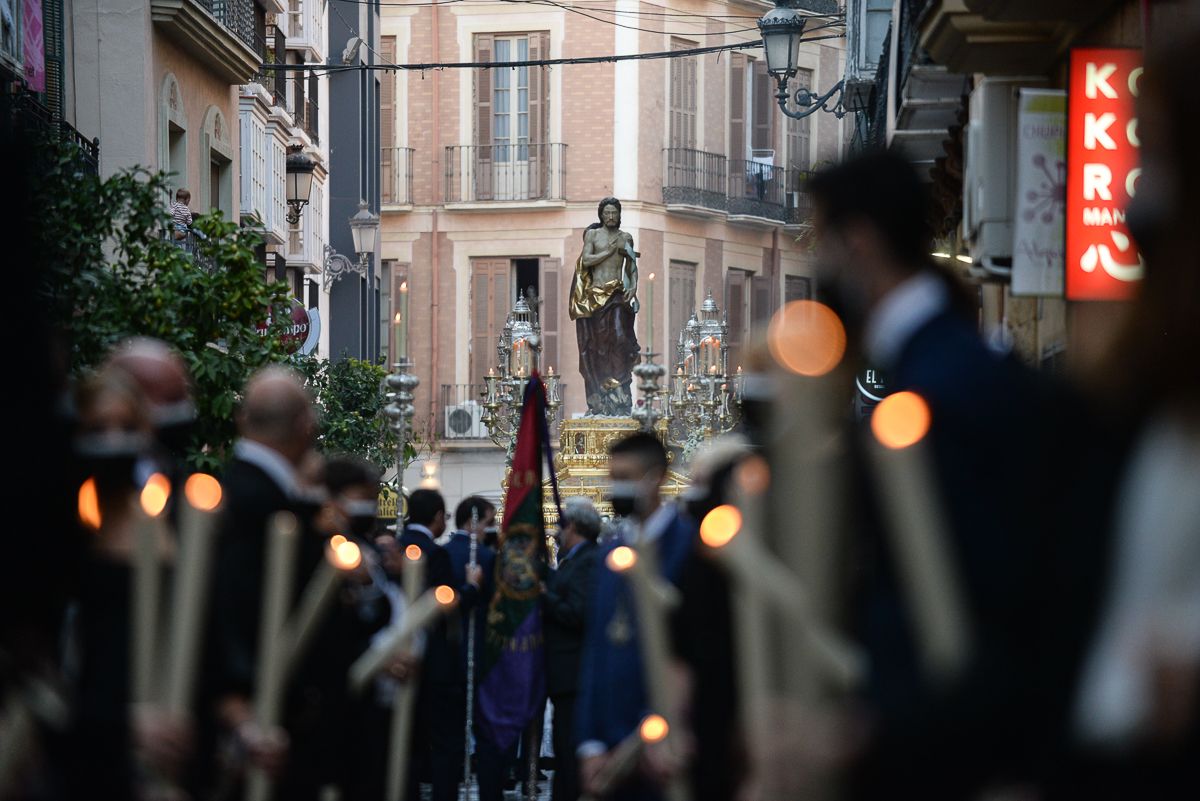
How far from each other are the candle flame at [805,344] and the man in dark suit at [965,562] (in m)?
0.14

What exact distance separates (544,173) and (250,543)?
40.9 meters

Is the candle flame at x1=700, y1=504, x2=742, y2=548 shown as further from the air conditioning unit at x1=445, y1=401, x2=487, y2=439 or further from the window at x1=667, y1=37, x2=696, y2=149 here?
the window at x1=667, y1=37, x2=696, y2=149

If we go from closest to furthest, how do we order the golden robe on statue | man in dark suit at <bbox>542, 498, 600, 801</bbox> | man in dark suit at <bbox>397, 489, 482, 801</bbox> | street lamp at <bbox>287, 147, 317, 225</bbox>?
man in dark suit at <bbox>397, 489, 482, 801</bbox>, man in dark suit at <bbox>542, 498, 600, 801</bbox>, the golden robe on statue, street lamp at <bbox>287, 147, 317, 225</bbox>

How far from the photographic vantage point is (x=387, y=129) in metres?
47.9

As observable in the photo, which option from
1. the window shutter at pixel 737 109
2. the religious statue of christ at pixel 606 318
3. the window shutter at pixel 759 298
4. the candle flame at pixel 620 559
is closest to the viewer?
the candle flame at pixel 620 559

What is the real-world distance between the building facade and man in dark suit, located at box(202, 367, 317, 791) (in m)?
38.9

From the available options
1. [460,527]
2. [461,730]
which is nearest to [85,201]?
[460,527]

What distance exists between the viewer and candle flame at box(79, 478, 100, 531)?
16.3 ft

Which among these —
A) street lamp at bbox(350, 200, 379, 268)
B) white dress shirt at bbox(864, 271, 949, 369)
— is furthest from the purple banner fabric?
street lamp at bbox(350, 200, 379, 268)

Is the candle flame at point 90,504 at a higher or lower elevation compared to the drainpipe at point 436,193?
lower

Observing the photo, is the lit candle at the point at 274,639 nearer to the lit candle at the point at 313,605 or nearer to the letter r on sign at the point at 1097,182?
the lit candle at the point at 313,605

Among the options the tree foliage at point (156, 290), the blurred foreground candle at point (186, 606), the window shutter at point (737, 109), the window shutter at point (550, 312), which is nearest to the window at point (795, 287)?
the window shutter at point (737, 109)

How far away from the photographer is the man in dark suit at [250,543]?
516 cm

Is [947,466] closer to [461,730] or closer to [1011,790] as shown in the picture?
[1011,790]
